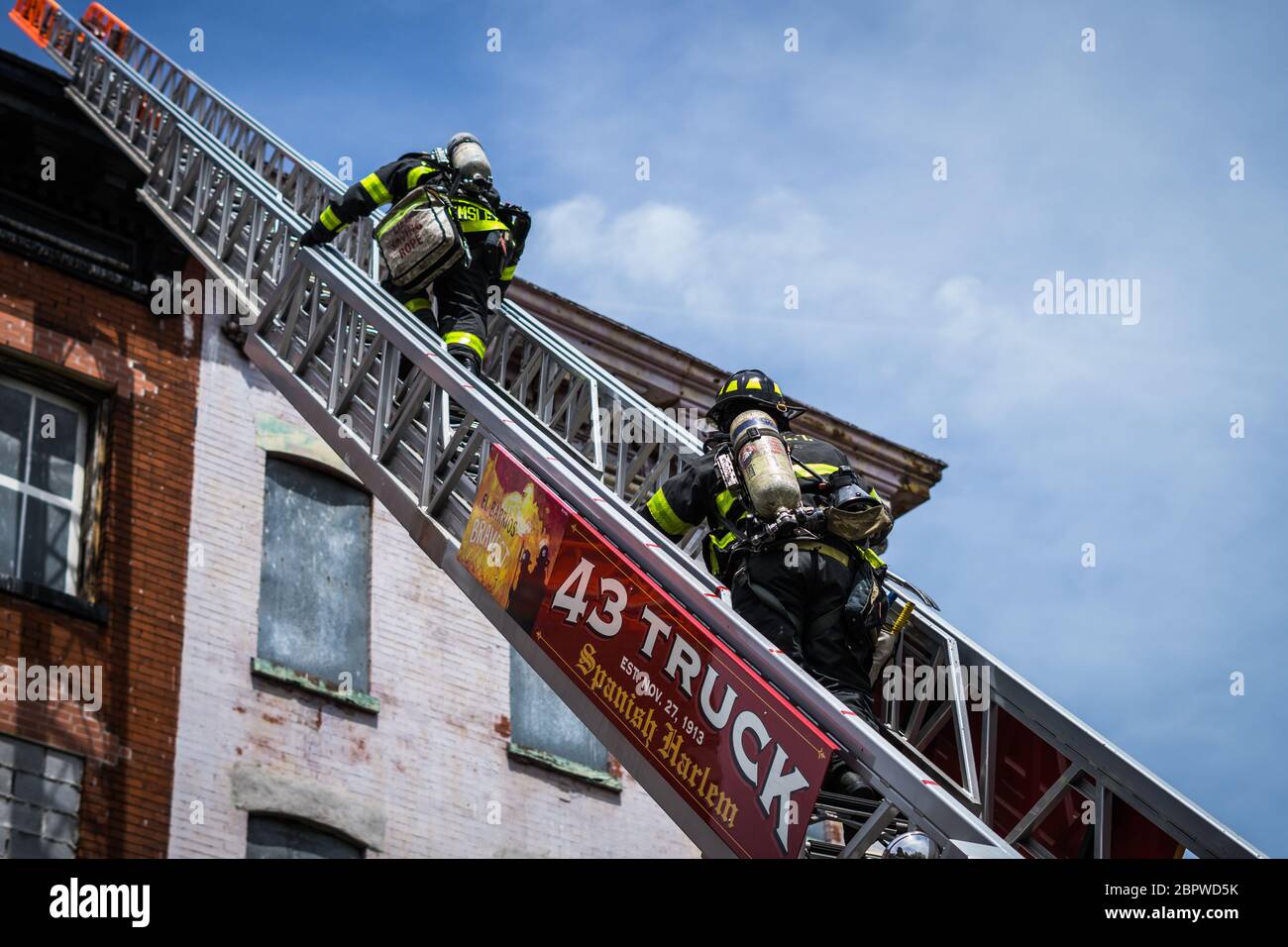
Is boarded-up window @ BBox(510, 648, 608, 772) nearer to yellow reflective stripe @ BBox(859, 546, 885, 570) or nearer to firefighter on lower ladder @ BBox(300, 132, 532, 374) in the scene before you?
firefighter on lower ladder @ BBox(300, 132, 532, 374)

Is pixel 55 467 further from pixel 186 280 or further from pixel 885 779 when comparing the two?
pixel 885 779

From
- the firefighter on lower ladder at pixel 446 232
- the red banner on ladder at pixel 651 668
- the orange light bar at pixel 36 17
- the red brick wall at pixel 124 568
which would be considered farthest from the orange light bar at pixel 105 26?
the red banner on ladder at pixel 651 668

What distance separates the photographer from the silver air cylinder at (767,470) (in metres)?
7.72

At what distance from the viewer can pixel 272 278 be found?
1080 centimetres

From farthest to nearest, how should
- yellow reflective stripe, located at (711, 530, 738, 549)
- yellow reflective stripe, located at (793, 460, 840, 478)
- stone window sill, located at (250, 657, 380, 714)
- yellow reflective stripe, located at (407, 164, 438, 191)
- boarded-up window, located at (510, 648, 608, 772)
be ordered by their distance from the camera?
boarded-up window, located at (510, 648, 608, 772) < stone window sill, located at (250, 657, 380, 714) < yellow reflective stripe, located at (407, 164, 438, 191) < yellow reflective stripe, located at (711, 530, 738, 549) < yellow reflective stripe, located at (793, 460, 840, 478)

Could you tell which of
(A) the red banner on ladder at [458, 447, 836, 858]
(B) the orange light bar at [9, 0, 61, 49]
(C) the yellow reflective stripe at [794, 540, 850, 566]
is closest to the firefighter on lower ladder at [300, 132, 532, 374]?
(A) the red banner on ladder at [458, 447, 836, 858]

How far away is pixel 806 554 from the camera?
25.9 feet

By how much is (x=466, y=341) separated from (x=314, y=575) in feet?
14.5

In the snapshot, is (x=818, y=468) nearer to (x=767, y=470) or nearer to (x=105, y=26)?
(x=767, y=470)

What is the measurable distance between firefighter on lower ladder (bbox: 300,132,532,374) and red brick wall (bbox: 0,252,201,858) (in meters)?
3.38

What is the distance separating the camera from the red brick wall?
11.9 metres

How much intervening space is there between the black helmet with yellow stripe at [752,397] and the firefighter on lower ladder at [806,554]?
220mm

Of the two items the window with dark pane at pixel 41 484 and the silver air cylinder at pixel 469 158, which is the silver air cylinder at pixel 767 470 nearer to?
the silver air cylinder at pixel 469 158
